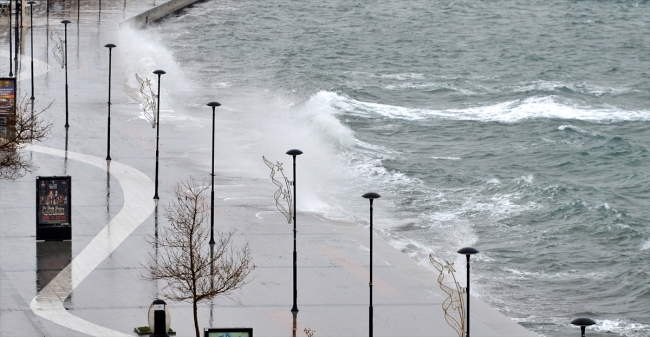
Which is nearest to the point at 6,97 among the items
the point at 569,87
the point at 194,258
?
the point at 194,258

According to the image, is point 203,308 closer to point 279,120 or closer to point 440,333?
point 440,333

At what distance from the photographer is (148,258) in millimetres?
41438

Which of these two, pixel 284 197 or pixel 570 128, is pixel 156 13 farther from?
pixel 284 197

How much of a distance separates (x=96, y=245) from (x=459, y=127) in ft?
119

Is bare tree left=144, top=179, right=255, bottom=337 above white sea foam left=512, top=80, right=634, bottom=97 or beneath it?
beneath

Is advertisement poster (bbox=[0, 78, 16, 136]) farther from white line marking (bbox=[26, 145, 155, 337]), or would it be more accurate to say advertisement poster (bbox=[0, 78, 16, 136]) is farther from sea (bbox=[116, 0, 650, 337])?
sea (bbox=[116, 0, 650, 337])

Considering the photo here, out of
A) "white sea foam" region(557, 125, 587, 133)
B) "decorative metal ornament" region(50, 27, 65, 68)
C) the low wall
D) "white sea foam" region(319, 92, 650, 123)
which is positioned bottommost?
"white sea foam" region(557, 125, 587, 133)

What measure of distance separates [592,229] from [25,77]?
33393 millimetres

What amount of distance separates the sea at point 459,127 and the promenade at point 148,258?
2.73m

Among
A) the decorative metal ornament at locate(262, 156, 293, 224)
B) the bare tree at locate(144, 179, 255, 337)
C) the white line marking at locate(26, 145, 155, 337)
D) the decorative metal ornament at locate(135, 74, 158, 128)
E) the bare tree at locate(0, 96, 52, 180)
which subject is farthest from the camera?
the decorative metal ornament at locate(135, 74, 158, 128)

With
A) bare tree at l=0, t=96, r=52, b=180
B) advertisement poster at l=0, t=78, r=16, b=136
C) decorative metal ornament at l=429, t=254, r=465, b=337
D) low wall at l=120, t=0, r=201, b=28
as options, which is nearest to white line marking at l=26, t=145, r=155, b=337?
advertisement poster at l=0, t=78, r=16, b=136

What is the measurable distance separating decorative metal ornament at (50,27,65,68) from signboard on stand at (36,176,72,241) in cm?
3476

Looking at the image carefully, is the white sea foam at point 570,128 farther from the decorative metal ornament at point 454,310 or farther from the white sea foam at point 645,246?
the decorative metal ornament at point 454,310

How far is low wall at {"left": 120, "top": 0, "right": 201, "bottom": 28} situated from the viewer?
9988 cm
